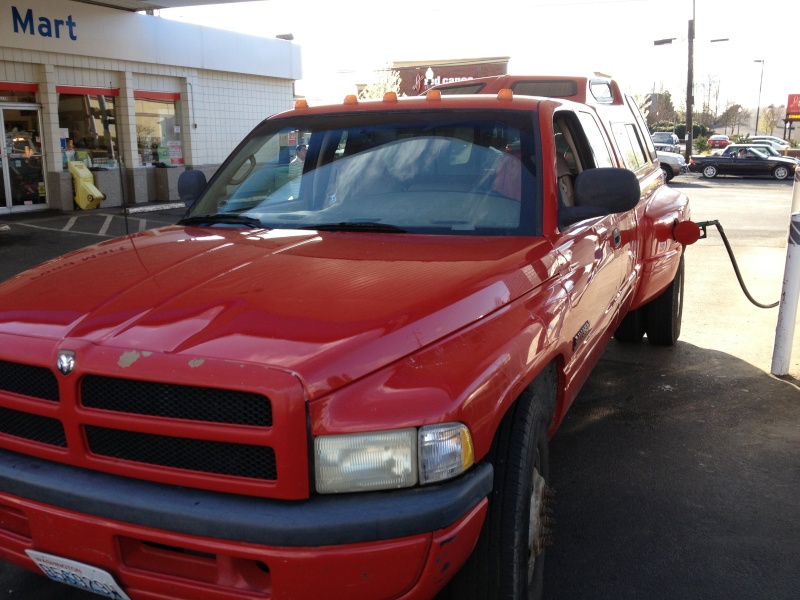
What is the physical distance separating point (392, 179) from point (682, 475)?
2192 millimetres

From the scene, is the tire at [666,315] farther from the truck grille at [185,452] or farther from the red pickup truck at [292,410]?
the truck grille at [185,452]

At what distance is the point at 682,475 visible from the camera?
4.09 m

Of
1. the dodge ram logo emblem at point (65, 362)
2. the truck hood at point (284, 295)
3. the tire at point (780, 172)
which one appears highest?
the truck hood at point (284, 295)

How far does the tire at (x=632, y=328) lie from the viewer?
6.38 metres

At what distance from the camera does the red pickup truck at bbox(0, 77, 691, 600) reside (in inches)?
77.3

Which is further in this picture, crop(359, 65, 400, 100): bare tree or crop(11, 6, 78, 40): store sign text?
crop(359, 65, 400, 100): bare tree

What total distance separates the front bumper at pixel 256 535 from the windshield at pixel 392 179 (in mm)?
1376

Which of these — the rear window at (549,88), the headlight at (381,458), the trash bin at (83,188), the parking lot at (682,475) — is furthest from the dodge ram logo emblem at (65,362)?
the trash bin at (83,188)

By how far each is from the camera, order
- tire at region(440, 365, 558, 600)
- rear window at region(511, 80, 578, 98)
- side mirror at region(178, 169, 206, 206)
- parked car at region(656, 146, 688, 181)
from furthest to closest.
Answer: parked car at region(656, 146, 688, 181) → rear window at region(511, 80, 578, 98) → side mirror at region(178, 169, 206, 206) → tire at region(440, 365, 558, 600)

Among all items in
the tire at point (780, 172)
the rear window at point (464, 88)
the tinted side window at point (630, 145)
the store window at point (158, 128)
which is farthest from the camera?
the tire at point (780, 172)

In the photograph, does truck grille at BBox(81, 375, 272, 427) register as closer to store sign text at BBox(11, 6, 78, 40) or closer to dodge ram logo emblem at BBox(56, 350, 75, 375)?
dodge ram logo emblem at BBox(56, 350, 75, 375)

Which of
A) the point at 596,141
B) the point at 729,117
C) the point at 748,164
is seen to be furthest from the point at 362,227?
the point at 729,117

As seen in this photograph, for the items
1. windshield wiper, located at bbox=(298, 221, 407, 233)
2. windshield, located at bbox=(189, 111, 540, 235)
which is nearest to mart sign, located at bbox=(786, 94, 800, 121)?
windshield, located at bbox=(189, 111, 540, 235)

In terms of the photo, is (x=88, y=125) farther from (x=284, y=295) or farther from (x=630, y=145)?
(x=284, y=295)
